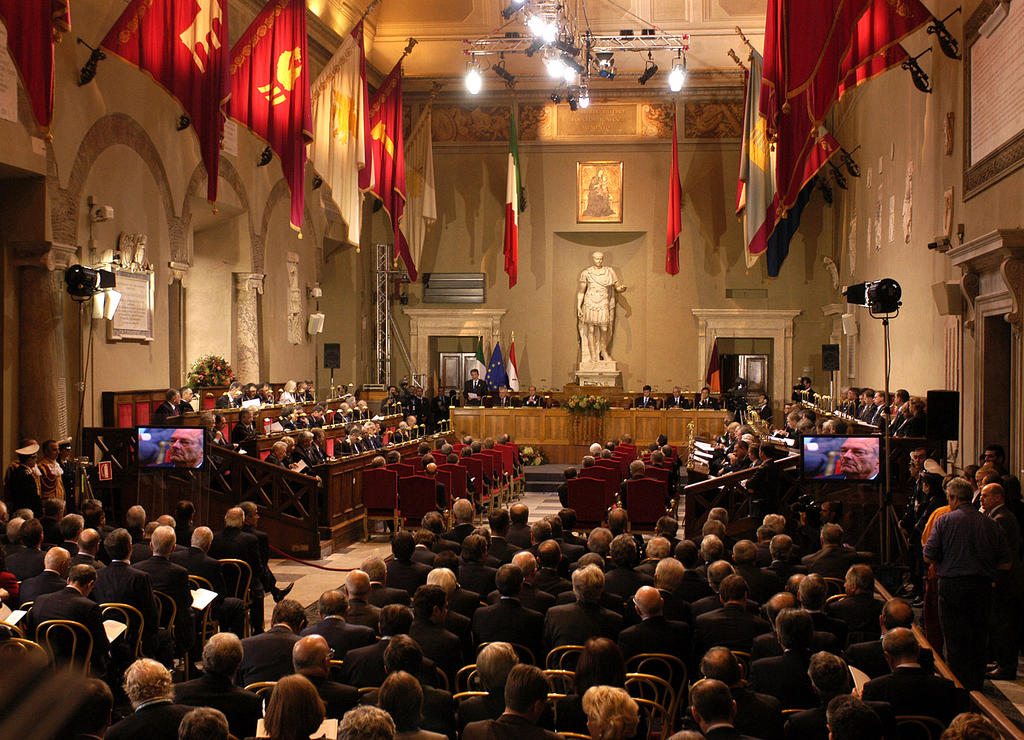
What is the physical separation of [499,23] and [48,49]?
604 inches

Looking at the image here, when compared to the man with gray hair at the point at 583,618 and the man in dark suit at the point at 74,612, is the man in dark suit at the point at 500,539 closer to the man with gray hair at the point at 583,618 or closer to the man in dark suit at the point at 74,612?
the man with gray hair at the point at 583,618

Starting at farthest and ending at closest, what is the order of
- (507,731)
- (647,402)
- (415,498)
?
1. (647,402)
2. (415,498)
3. (507,731)

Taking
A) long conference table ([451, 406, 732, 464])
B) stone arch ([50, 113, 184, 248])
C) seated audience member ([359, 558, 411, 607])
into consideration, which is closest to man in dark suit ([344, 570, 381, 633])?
seated audience member ([359, 558, 411, 607])

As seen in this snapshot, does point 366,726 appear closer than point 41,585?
Yes

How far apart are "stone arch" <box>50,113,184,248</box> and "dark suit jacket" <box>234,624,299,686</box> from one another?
872 cm

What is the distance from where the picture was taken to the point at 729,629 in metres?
5.33

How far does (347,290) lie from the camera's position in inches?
922

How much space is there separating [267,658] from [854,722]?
282 cm

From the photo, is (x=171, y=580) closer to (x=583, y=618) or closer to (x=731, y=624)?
(x=583, y=618)

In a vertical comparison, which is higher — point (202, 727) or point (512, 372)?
point (512, 372)

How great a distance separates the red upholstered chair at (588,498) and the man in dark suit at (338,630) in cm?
656

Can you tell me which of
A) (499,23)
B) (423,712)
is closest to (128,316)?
(423,712)

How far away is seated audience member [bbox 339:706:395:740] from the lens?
3.19 meters

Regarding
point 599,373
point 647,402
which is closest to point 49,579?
point 647,402
